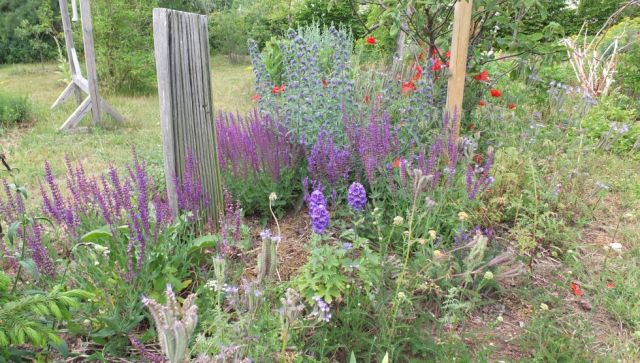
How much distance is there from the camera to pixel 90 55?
19.6ft

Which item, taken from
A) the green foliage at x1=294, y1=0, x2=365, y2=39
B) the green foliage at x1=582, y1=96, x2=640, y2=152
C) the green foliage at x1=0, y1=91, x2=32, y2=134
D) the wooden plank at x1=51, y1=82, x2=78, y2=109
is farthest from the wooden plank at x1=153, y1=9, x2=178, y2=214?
the green foliage at x1=294, y1=0, x2=365, y2=39

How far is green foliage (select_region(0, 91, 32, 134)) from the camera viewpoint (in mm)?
6062

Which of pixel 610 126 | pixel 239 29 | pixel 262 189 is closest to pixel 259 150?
pixel 262 189

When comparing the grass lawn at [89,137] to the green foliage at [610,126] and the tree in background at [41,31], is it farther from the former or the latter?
the green foliage at [610,126]

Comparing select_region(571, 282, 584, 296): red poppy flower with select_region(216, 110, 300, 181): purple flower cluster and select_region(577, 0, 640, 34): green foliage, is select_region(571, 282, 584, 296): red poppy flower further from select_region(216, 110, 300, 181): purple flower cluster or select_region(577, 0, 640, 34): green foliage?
select_region(577, 0, 640, 34): green foliage

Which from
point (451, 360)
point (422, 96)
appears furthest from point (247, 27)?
point (451, 360)

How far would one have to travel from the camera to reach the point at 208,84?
2613 mm

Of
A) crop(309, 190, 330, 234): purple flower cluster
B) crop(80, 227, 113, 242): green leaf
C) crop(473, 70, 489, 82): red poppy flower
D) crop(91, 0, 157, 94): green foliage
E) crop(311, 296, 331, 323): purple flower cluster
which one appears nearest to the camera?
crop(311, 296, 331, 323): purple flower cluster

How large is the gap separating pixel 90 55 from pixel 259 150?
13.2ft

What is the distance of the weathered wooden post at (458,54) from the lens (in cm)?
318

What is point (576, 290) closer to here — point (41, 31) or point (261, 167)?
point (261, 167)

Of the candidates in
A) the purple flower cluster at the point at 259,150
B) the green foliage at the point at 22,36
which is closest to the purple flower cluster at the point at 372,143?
the purple flower cluster at the point at 259,150

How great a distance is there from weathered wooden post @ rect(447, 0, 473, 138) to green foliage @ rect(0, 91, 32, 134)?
5.54 m

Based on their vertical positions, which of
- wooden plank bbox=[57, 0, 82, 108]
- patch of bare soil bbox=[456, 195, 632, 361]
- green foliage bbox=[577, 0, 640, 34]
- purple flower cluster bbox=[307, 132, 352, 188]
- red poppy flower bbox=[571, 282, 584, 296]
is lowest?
patch of bare soil bbox=[456, 195, 632, 361]
